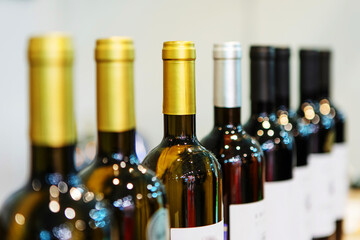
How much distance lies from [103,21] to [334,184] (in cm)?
123

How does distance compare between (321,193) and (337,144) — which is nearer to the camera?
(321,193)

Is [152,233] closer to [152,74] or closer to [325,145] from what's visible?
[325,145]

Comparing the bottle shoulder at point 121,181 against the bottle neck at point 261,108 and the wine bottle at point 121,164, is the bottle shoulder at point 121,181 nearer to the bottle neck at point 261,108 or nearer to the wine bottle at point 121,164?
the wine bottle at point 121,164

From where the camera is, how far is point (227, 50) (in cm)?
71

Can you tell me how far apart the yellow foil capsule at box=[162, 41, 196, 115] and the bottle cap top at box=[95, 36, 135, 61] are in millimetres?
111

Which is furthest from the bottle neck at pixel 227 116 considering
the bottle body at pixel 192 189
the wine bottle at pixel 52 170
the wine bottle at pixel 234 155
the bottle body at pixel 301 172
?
the wine bottle at pixel 52 170

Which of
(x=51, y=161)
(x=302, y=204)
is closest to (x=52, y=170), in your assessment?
(x=51, y=161)

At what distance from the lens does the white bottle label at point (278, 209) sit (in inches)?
32.9

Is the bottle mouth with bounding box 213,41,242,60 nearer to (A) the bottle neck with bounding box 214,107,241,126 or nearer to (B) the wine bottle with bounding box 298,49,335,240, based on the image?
(A) the bottle neck with bounding box 214,107,241,126

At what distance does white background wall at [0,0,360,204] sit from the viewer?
179 cm

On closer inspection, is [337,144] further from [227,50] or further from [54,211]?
[54,211]

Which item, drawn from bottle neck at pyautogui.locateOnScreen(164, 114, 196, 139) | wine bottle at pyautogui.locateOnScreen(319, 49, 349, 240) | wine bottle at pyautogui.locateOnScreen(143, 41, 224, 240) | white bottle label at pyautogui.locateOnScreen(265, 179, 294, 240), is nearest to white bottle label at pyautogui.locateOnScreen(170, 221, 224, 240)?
wine bottle at pyautogui.locateOnScreen(143, 41, 224, 240)

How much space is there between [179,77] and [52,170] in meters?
0.21

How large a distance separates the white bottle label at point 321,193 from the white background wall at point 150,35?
0.25m
